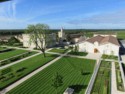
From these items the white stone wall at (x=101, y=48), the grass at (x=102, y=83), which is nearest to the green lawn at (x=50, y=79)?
the grass at (x=102, y=83)

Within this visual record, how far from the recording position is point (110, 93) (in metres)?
19.4

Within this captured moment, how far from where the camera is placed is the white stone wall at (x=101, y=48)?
139 feet

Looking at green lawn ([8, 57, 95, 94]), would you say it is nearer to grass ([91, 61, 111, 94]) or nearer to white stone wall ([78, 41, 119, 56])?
grass ([91, 61, 111, 94])

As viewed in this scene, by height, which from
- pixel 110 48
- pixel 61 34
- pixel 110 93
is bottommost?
pixel 110 93

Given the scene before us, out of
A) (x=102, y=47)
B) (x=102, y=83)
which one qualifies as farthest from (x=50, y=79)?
(x=102, y=47)

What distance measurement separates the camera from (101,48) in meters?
44.6

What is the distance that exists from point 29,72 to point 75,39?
48.6 meters

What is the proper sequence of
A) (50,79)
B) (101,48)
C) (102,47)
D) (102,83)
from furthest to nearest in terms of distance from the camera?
(101,48)
(102,47)
(50,79)
(102,83)

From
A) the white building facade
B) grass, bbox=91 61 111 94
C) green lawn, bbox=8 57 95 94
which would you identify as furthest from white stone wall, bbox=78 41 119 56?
grass, bbox=91 61 111 94

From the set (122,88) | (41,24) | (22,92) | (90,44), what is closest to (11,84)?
(22,92)

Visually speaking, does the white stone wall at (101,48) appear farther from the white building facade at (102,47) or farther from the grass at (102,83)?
the grass at (102,83)

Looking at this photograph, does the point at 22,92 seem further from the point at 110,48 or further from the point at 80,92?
the point at 110,48

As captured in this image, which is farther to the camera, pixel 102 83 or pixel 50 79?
pixel 50 79

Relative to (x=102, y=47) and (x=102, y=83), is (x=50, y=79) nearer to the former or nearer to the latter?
(x=102, y=83)
